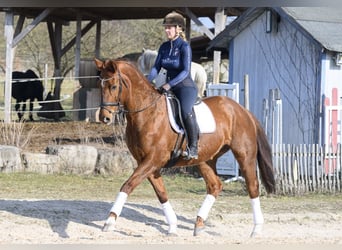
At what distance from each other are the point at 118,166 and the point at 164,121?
8.27 meters

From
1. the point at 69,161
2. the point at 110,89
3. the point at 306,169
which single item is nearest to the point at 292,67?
the point at 306,169

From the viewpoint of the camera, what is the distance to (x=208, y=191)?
9602mm

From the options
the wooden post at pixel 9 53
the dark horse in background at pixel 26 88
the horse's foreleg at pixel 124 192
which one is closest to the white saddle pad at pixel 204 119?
the horse's foreleg at pixel 124 192

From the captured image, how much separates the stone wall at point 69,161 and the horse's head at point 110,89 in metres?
8.57

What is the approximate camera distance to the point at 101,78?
834 cm

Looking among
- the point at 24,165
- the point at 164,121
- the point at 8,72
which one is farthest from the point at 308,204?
the point at 8,72

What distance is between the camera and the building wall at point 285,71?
1669 centimetres

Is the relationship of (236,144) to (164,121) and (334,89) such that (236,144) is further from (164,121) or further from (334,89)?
(334,89)

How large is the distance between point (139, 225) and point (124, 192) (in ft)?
5.19

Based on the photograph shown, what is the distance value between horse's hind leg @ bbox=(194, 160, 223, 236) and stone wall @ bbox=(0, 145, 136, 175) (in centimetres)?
725

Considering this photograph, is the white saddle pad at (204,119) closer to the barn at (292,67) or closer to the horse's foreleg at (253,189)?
the horse's foreleg at (253,189)

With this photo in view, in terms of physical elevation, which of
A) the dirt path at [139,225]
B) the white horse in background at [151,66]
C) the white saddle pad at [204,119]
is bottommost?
the dirt path at [139,225]

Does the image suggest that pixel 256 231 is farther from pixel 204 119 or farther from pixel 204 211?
pixel 204 119

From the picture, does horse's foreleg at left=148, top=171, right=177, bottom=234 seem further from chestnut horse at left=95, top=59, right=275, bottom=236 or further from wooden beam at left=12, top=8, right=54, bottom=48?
wooden beam at left=12, top=8, right=54, bottom=48
